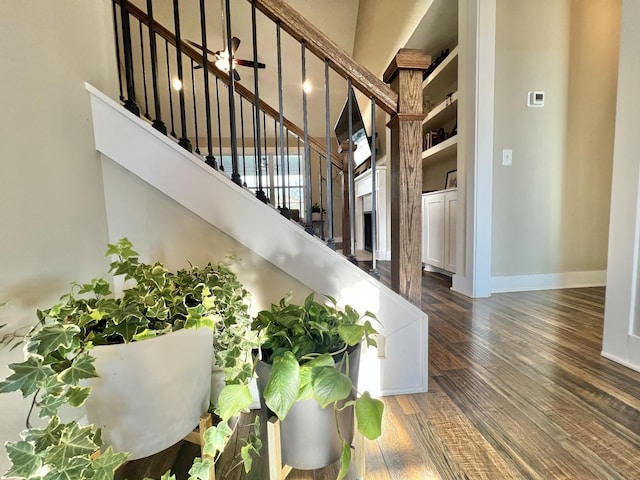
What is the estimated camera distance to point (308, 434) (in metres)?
0.62

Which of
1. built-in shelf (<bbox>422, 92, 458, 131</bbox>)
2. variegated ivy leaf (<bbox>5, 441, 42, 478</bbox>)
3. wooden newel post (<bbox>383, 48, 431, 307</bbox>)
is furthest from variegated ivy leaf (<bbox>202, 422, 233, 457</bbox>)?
built-in shelf (<bbox>422, 92, 458, 131</bbox>)

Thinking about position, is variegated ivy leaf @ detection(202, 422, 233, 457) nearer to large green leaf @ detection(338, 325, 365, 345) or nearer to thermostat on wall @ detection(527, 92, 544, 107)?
large green leaf @ detection(338, 325, 365, 345)

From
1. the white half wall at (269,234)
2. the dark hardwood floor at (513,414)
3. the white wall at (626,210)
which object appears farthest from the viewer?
the white wall at (626,210)

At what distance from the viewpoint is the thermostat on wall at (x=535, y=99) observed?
2.25m

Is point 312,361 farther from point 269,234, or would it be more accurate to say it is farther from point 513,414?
point 513,414

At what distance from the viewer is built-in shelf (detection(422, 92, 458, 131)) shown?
2713 mm

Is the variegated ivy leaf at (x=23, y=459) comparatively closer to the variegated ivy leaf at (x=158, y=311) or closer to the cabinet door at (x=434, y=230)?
the variegated ivy leaf at (x=158, y=311)

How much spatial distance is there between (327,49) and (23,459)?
119 cm

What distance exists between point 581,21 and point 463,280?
7.06ft

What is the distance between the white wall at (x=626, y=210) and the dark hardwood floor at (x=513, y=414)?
0.15m

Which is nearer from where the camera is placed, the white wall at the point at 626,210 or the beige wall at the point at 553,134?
the white wall at the point at 626,210

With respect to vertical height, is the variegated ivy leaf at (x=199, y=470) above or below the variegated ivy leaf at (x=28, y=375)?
below

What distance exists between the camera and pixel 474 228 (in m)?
2.18

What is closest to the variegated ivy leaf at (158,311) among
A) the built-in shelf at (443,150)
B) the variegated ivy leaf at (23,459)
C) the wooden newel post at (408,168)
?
the variegated ivy leaf at (23,459)
